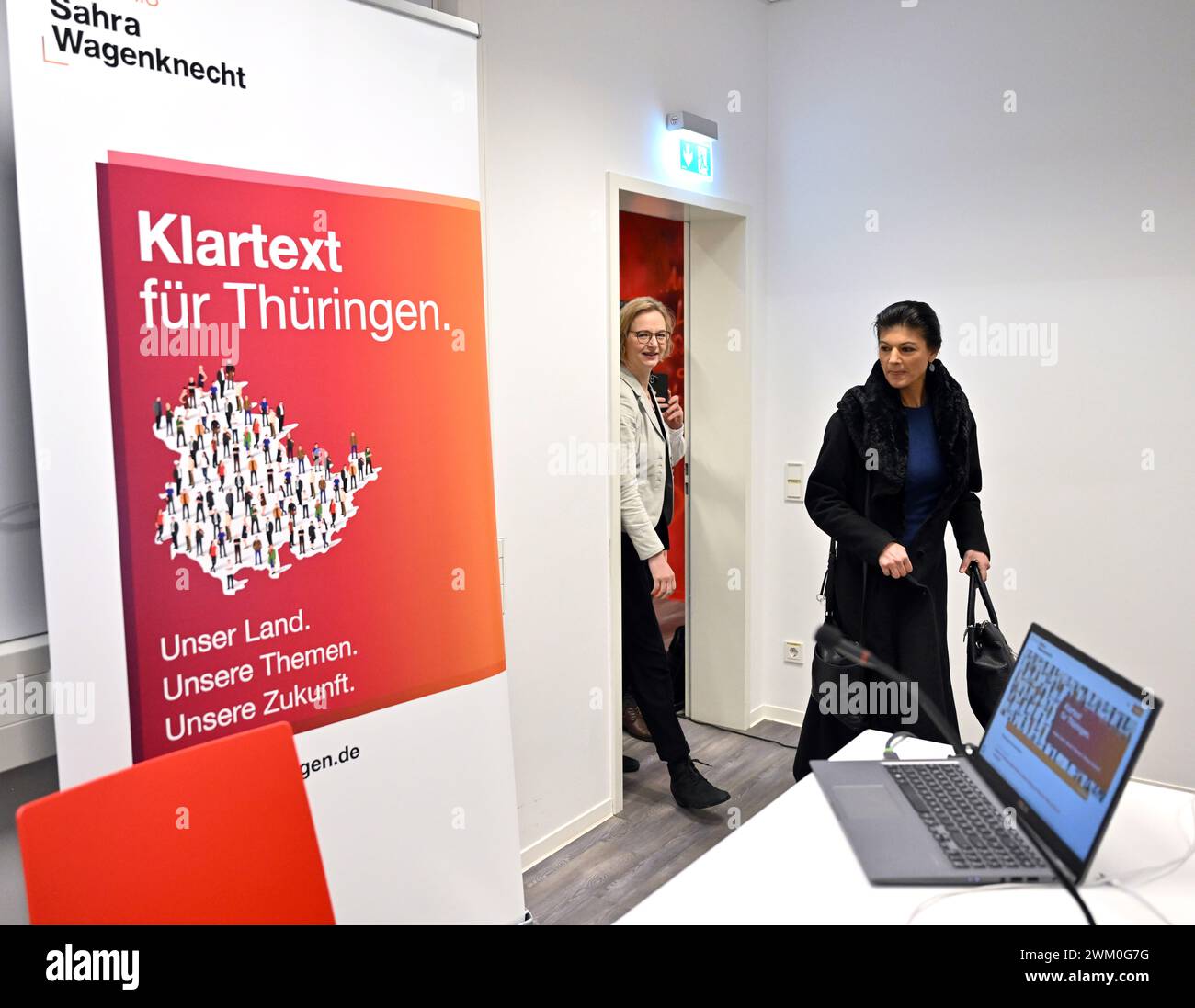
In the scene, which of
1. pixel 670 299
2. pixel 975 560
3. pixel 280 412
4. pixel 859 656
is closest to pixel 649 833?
pixel 975 560

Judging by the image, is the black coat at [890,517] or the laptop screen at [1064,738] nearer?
the laptop screen at [1064,738]

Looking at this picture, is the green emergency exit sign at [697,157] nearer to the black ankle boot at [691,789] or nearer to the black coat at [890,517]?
the black coat at [890,517]

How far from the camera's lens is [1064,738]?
1359 millimetres

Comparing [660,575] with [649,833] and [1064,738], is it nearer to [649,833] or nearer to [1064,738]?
[649,833]

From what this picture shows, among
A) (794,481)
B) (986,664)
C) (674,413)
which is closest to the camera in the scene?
(986,664)

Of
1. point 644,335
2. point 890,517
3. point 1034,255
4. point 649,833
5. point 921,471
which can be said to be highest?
point 1034,255

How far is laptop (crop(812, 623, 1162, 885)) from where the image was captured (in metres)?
1.25

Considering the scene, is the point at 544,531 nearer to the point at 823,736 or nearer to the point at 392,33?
the point at 823,736

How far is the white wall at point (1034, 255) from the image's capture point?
Answer: 3.26 m

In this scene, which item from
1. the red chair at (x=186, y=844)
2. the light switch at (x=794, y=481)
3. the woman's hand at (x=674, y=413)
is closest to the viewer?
the red chair at (x=186, y=844)

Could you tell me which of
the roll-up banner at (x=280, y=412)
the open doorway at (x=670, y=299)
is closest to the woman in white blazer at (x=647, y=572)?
the open doorway at (x=670, y=299)

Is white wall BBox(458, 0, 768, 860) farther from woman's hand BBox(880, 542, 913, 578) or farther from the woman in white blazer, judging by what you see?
woman's hand BBox(880, 542, 913, 578)

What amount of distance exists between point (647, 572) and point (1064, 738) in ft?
6.74

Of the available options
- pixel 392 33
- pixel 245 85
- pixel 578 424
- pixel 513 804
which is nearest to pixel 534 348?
pixel 578 424
